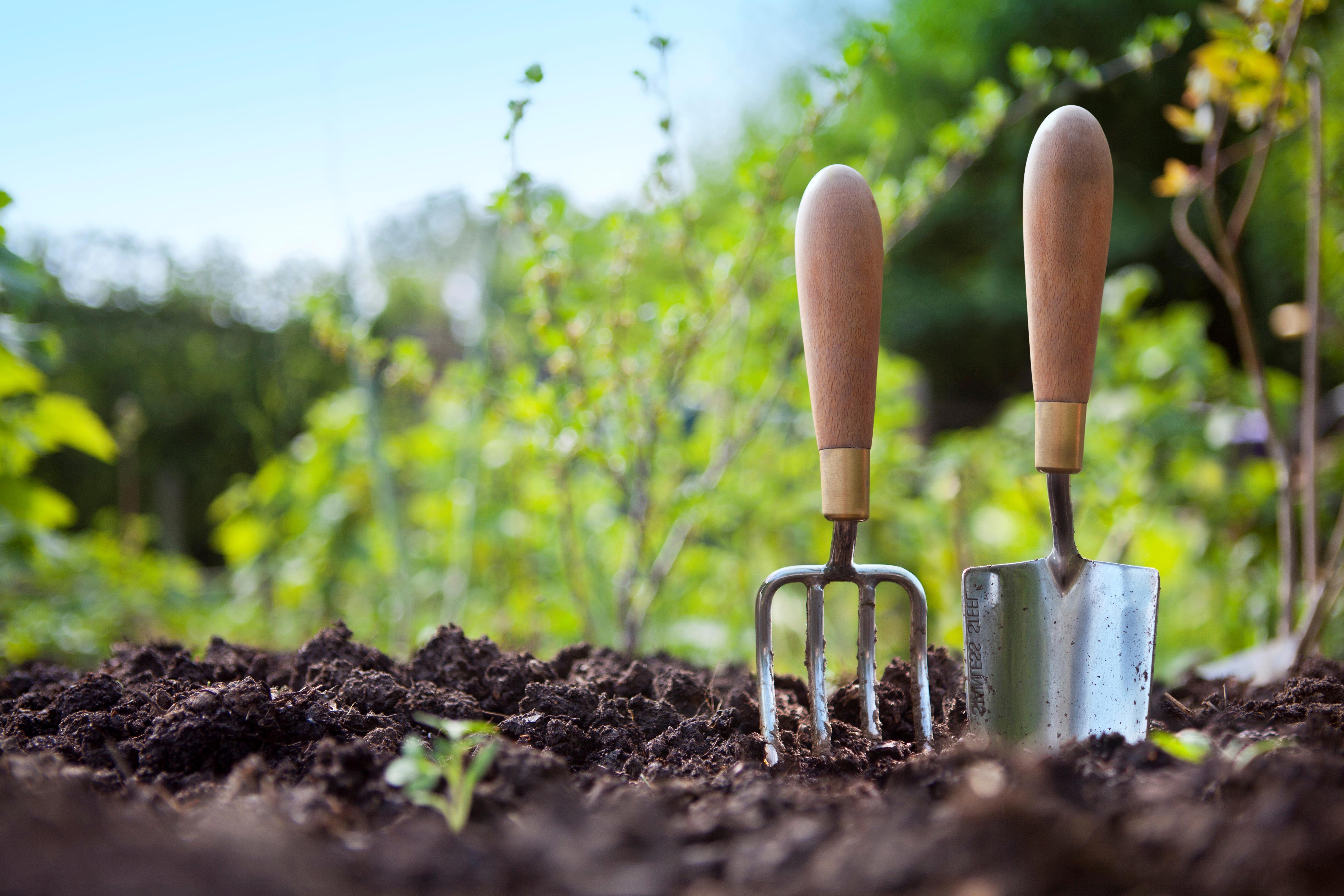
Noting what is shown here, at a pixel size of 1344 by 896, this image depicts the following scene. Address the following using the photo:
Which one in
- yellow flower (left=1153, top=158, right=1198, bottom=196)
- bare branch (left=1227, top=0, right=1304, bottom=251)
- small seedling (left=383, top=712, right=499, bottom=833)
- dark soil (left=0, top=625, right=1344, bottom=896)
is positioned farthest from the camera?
yellow flower (left=1153, top=158, right=1198, bottom=196)

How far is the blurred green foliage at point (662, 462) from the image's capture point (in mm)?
1531

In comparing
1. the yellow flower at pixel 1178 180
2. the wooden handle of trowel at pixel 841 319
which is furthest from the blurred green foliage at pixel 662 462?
the wooden handle of trowel at pixel 841 319

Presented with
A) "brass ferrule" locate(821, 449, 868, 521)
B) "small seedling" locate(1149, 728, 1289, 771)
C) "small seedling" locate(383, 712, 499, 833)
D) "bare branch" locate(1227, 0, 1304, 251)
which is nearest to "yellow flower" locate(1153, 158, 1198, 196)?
"bare branch" locate(1227, 0, 1304, 251)

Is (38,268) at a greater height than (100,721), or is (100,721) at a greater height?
(38,268)

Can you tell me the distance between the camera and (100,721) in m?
0.79

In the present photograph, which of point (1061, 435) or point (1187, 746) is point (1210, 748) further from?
point (1061, 435)

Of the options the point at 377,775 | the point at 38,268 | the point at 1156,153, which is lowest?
the point at 377,775

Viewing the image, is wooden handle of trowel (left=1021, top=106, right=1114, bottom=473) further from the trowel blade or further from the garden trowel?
the trowel blade

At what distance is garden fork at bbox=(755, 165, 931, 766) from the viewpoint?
88 cm

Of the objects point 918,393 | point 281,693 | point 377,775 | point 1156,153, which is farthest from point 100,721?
point 1156,153

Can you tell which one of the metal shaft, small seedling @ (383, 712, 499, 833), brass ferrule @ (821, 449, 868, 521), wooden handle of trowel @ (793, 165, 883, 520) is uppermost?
wooden handle of trowel @ (793, 165, 883, 520)

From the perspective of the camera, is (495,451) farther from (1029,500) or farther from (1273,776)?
(1273,776)

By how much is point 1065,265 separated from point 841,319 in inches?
9.7

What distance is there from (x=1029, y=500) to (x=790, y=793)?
180 centimetres
